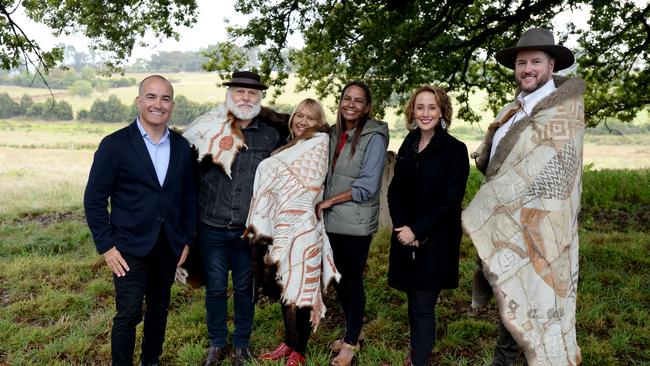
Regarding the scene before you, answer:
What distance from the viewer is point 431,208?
11.1ft

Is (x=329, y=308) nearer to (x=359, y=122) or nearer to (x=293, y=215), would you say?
(x=293, y=215)

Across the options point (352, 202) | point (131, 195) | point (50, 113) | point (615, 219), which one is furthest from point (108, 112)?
point (352, 202)

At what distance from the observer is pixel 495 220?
3225 mm

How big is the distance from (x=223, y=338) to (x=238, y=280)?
511 mm

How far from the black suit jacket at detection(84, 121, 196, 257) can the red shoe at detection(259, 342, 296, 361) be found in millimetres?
1144

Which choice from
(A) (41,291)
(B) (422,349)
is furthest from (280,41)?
(B) (422,349)

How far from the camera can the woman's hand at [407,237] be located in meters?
3.42

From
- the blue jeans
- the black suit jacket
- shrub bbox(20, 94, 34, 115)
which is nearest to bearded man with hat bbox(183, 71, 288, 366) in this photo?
the blue jeans

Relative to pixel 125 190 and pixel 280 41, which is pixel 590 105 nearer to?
pixel 280 41

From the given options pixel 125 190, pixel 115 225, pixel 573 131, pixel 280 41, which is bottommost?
pixel 115 225

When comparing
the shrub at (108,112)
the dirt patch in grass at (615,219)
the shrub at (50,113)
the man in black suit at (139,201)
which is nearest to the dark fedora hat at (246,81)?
the man in black suit at (139,201)

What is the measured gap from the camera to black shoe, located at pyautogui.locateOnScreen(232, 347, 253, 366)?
3.99 metres

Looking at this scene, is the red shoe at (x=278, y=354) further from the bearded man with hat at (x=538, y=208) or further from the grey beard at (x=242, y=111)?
the grey beard at (x=242, y=111)

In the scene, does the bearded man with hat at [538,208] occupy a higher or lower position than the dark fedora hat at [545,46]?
lower
